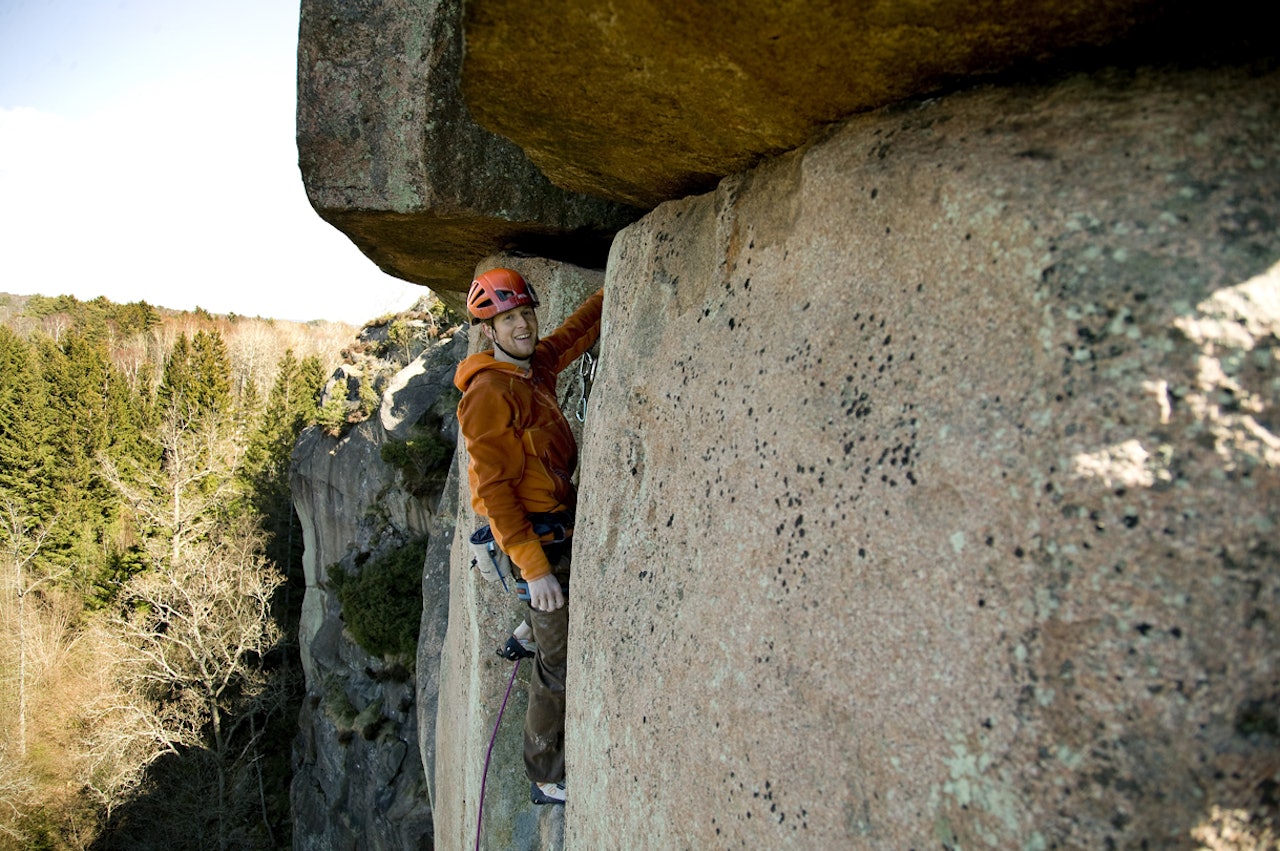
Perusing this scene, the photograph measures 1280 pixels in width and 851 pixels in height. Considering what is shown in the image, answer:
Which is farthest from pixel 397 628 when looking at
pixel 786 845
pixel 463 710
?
pixel 786 845

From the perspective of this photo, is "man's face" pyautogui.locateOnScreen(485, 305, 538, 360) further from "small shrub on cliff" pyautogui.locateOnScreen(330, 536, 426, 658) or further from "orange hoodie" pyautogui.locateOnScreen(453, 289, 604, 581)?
"small shrub on cliff" pyautogui.locateOnScreen(330, 536, 426, 658)

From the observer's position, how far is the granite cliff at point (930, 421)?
4.39ft

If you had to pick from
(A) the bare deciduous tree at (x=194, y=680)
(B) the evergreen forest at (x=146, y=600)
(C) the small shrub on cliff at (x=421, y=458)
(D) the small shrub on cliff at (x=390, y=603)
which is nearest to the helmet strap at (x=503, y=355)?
(C) the small shrub on cliff at (x=421, y=458)

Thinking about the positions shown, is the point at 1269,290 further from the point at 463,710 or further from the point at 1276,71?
the point at 463,710

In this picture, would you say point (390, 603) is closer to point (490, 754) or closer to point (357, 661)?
point (357, 661)

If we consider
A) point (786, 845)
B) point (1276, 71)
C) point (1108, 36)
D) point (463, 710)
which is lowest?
point (463, 710)

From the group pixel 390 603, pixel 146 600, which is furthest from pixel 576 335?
pixel 146 600

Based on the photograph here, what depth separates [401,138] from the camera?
3.80 meters

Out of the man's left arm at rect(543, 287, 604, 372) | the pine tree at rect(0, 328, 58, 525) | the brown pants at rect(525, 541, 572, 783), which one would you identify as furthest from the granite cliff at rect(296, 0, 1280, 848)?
the pine tree at rect(0, 328, 58, 525)

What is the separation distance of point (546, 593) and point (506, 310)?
134cm

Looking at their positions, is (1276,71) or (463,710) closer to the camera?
(1276,71)

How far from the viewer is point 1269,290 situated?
1370mm

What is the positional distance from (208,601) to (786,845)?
22.9 metres

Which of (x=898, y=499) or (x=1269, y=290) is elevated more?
(x=1269, y=290)
